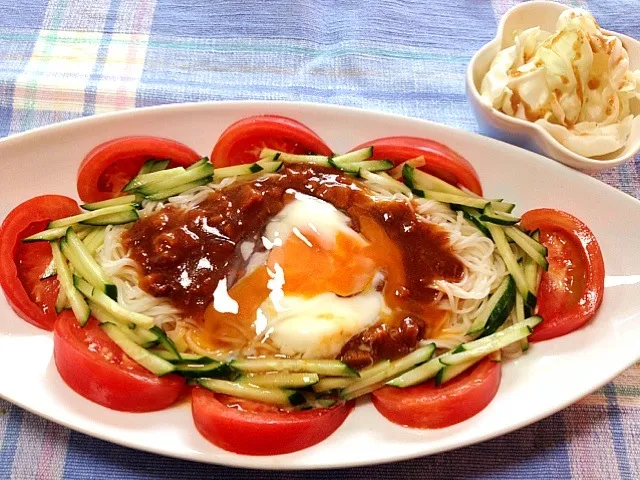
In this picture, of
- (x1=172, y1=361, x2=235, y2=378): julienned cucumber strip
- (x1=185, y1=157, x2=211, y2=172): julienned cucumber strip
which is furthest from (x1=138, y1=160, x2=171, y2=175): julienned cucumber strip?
(x1=172, y1=361, x2=235, y2=378): julienned cucumber strip

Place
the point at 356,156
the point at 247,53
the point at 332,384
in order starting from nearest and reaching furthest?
the point at 332,384, the point at 356,156, the point at 247,53

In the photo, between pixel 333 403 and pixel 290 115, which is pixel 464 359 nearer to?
pixel 333 403

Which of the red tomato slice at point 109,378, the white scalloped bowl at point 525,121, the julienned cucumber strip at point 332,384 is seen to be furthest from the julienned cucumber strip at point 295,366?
the white scalloped bowl at point 525,121

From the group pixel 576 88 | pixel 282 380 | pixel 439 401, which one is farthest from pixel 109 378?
pixel 576 88

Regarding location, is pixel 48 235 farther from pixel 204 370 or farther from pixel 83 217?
pixel 204 370

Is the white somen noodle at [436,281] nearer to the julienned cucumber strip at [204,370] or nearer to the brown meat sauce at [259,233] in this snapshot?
the brown meat sauce at [259,233]

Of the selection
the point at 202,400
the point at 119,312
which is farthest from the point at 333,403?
the point at 119,312
